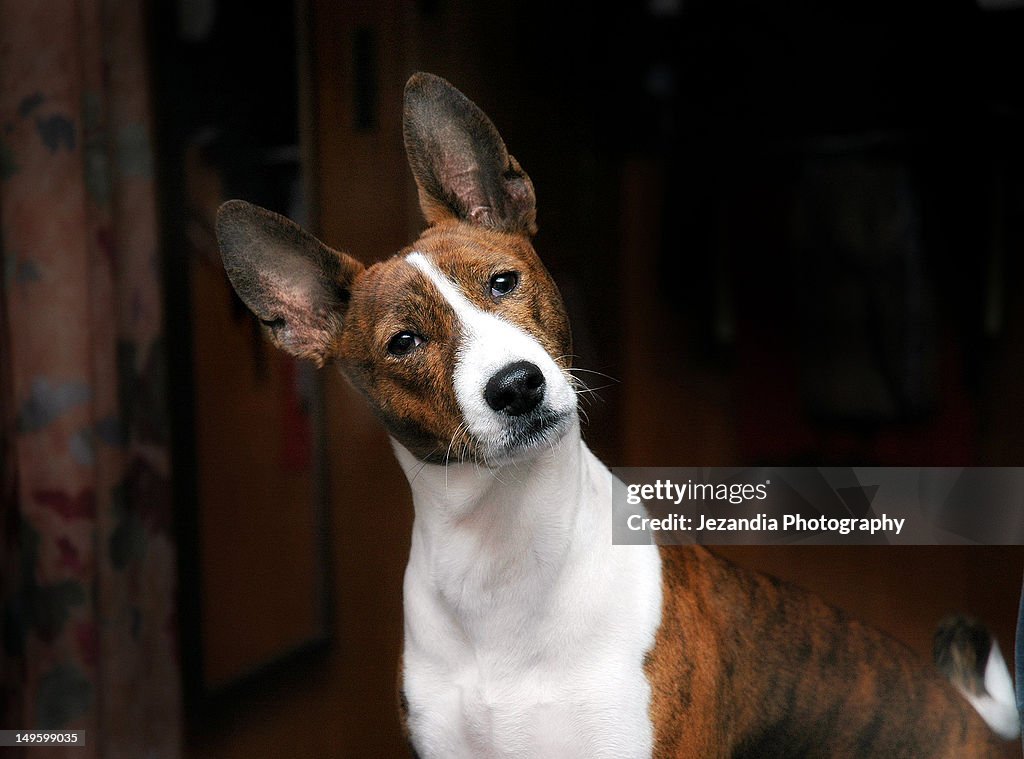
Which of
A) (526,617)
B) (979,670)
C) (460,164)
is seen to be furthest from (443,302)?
(979,670)

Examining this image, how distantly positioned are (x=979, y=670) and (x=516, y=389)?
924mm

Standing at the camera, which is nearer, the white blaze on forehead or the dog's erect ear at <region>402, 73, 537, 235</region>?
the white blaze on forehead

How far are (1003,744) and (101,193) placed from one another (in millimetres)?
1723

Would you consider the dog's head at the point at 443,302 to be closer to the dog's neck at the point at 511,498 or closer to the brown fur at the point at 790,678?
the dog's neck at the point at 511,498

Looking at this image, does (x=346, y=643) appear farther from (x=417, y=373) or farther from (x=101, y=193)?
(x=101, y=193)

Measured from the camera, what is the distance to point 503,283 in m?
1.28

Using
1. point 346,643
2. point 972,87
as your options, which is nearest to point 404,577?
point 346,643

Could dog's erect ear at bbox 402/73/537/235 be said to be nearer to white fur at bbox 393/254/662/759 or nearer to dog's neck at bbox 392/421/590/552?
white fur at bbox 393/254/662/759

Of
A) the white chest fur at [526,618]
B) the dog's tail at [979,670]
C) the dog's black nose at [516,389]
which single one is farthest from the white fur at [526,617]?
the dog's tail at [979,670]

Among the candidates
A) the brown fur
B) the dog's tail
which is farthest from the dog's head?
the dog's tail

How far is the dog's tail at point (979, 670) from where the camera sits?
1499 millimetres

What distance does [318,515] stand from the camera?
1.62 m

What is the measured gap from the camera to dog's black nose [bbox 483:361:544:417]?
3.76ft

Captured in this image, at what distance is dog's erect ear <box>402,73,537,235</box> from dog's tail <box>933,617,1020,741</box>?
90 centimetres
